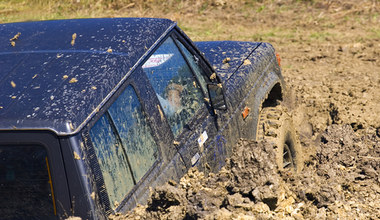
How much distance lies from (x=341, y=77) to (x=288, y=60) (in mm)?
1203

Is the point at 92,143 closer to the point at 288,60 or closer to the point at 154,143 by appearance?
the point at 154,143

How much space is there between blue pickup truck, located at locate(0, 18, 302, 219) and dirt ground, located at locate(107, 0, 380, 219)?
8.3 inches

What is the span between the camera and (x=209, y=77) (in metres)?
3.67

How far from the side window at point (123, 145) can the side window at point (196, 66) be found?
2.61ft

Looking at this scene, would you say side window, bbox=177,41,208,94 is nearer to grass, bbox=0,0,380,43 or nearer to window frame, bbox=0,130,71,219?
window frame, bbox=0,130,71,219

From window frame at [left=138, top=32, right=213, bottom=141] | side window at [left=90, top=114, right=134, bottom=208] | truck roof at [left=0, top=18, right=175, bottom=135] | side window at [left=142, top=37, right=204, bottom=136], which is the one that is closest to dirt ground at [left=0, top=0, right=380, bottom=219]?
side window at [left=90, top=114, right=134, bottom=208]

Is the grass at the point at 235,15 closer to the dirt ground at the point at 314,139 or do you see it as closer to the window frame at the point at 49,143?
Result: the dirt ground at the point at 314,139

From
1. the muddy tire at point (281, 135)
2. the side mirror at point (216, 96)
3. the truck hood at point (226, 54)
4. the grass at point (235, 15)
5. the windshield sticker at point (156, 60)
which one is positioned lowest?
the muddy tire at point (281, 135)

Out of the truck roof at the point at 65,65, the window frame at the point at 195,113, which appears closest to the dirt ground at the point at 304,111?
the window frame at the point at 195,113

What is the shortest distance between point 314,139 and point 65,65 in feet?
12.0

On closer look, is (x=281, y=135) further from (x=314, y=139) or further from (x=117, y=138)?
(x=117, y=138)

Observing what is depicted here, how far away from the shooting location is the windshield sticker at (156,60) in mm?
3057

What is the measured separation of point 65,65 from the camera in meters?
2.79

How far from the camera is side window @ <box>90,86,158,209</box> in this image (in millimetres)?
2484
